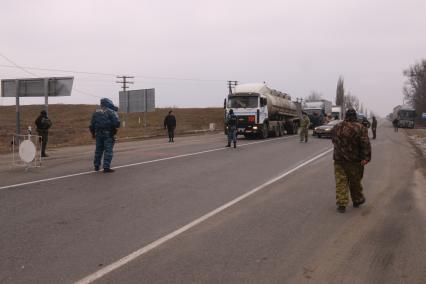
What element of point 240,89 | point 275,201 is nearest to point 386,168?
point 275,201

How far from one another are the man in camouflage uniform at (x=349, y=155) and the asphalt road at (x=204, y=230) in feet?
1.21

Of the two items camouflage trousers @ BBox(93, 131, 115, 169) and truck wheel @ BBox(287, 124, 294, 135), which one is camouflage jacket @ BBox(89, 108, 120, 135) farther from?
truck wheel @ BBox(287, 124, 294, 135)

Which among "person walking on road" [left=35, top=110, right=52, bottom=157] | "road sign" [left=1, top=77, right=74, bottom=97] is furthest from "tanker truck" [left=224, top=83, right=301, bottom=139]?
"person walking on road" [left=35, top=110, right=52, bottom=157]

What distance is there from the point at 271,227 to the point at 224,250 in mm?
1270

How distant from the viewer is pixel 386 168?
13555 mm

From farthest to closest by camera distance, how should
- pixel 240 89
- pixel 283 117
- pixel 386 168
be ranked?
1. pixel 283 117
2. pixel 240 89
3. pixel 386 168

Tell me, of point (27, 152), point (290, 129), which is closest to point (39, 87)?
point (27, 152)

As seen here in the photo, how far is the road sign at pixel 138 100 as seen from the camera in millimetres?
38688

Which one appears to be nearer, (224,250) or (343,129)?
(224,250)

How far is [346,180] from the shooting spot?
7.52 meters

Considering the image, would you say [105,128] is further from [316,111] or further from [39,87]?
[316,111]

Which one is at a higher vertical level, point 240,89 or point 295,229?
point 240,89

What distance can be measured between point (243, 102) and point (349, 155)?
20.7m

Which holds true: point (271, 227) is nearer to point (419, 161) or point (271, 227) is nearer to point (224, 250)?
point (224, 250)
